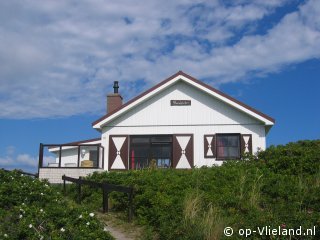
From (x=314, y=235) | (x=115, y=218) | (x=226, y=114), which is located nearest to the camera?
(x=314, y=235)

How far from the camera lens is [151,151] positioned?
22547 mm

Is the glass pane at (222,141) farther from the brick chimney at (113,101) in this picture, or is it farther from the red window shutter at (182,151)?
the brick chimney at (113,101)

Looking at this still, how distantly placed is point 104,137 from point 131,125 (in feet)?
5.28

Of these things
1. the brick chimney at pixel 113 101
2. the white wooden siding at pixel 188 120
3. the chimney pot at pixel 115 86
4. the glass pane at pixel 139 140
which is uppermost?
the chimney pot at pixel 115 86

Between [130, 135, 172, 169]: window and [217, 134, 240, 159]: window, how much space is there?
8.67 feet

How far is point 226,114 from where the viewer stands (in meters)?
22.3

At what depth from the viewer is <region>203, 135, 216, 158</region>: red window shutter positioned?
72.0 feet

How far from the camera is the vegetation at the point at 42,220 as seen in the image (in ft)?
25.6

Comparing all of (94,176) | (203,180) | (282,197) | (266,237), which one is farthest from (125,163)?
(266,237)

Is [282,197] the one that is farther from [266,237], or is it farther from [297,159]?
[297,159]

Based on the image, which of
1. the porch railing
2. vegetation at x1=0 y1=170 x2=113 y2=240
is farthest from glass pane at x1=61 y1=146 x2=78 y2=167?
vegetation at x1=0 y1=170 x2=113 y2=240

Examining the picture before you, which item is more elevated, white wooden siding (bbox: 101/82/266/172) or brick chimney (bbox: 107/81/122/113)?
brick chimney (bbox: 107/81/122/113)

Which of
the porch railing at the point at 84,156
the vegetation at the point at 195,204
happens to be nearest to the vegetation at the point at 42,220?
the vegetation at the point at 195,204

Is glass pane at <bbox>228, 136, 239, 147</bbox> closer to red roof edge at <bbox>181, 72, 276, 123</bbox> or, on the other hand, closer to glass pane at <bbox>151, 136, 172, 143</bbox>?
red roof edge at <bbox>181, 72, 276, 123</bbox>
